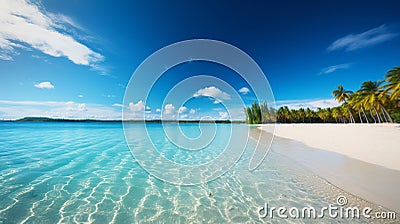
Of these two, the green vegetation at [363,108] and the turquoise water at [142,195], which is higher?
the green vegetation at [363,108]

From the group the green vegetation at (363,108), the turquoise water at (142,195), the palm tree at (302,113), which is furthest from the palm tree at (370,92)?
the palm tree at (302,113)

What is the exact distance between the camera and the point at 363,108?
43.6m

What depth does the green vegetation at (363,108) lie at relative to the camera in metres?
23.5

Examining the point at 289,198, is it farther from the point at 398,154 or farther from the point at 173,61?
the point at 398,154

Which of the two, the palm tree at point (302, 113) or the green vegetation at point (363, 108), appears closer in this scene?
the green vegetation at point (363, 108)

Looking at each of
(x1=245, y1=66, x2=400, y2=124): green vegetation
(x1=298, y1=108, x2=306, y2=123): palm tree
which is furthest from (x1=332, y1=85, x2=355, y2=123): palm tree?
(x1=298, y1=108, x2=306, y2=123): palm tree

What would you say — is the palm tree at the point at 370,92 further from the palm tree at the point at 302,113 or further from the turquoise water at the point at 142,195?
the palm tree at the point at 302,113

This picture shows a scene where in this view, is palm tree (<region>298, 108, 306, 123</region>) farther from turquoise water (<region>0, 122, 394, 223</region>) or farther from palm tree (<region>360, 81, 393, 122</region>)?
turquoise water (<region>0, 122, 394, 223</region>)

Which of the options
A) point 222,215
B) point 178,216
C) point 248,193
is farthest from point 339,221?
point 178,216

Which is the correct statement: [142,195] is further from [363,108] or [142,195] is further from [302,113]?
[302,113]

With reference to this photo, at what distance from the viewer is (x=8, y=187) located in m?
5.44

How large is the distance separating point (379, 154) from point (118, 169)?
13.3 m

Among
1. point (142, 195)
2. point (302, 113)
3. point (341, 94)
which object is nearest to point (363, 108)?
point (341, 94)

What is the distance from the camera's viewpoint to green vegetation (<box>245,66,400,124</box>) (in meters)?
23.5
